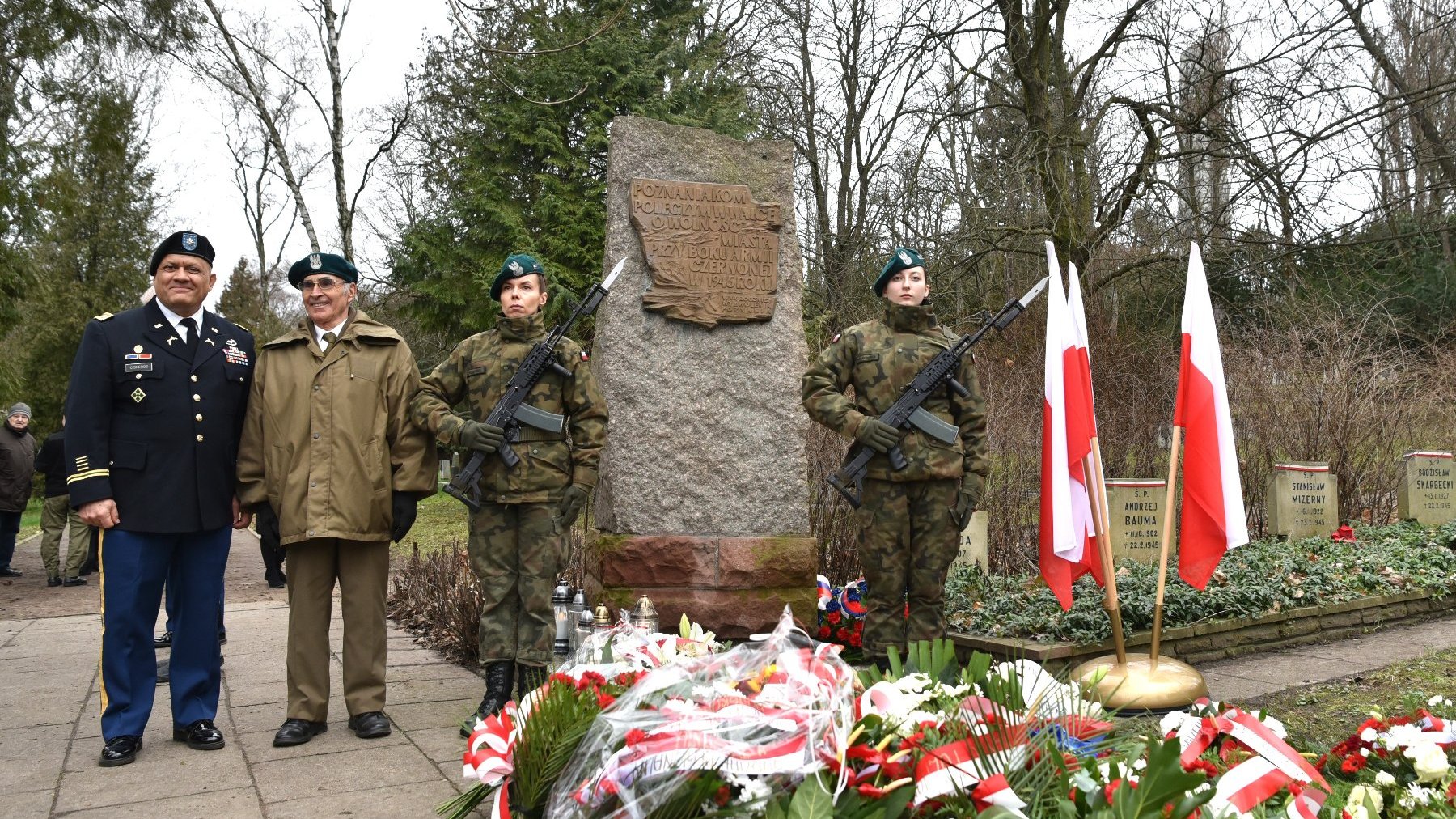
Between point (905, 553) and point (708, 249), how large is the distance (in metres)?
1.84

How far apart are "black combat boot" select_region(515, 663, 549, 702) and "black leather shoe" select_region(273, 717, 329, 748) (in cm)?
82

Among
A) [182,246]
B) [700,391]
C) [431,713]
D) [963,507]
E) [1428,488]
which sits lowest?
[431,713]

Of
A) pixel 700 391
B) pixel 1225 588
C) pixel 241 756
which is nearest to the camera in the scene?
pixel 241 756

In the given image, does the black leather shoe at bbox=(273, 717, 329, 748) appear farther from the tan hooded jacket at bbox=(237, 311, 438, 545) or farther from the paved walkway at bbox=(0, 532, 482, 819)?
the tan hooded jacket at bbox=(237, 311, 438, 545)

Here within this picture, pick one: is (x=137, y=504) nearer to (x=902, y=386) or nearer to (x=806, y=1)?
(x=902, y=386)

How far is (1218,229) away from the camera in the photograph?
1175cm

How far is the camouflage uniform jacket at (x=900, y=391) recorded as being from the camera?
4891 millimetres

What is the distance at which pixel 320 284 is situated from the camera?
15.2ft

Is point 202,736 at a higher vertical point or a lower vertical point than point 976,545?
lower

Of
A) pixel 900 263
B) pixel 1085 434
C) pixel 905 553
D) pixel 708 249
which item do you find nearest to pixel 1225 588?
pixel 1085 434

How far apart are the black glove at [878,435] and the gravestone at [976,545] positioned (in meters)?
2.96

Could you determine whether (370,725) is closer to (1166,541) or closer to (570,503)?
(570,503)

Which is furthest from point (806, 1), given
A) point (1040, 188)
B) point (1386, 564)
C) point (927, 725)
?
point (927, 725)

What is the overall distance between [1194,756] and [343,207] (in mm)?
18061
